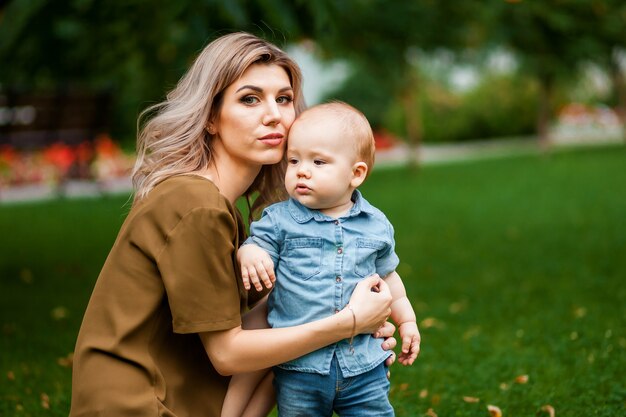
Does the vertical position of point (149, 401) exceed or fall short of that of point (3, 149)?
it exceeds it

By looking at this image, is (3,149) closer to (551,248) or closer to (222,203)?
(551,248)

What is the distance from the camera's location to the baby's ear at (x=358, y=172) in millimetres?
2518

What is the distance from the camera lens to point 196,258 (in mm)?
2305

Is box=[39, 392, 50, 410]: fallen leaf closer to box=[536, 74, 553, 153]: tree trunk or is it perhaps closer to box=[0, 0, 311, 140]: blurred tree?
box=[0, 0, 311, 140]: blurred tree

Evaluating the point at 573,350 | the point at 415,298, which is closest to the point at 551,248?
the point at 415,298

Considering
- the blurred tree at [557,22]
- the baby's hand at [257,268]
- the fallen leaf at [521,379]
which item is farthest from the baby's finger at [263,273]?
the blurred tree at [557,22]

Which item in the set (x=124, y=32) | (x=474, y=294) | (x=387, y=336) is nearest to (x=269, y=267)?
(x=387, y=336)

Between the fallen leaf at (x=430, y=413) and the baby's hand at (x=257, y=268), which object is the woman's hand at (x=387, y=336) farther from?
the fallen leaf at (x=430, y=413)

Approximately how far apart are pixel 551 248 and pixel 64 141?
23.9ft

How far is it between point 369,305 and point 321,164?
43 centimetres

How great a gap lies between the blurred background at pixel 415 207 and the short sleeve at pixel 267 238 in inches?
43.0

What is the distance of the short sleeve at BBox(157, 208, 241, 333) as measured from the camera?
7.55ft

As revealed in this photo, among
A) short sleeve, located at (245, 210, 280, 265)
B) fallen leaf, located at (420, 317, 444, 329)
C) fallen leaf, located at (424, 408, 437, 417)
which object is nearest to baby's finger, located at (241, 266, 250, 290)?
short sleeve, located at (245, 210, 280, 265)

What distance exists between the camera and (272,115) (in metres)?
2.58
